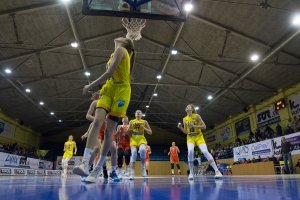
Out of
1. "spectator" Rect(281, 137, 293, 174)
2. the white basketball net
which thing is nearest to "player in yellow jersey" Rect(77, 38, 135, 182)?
the white basketball net

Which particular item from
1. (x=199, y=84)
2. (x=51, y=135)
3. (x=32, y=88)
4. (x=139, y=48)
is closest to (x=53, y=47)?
(x=139, y=48)

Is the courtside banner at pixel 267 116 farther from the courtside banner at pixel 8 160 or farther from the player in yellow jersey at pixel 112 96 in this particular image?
the courtside banner at pixel 8 160

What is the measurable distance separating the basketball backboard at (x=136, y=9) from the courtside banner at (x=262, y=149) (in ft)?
38.6

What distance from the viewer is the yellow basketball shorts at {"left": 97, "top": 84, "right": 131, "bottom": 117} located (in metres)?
3.38

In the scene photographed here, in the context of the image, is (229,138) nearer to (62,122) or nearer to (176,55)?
(176,55)

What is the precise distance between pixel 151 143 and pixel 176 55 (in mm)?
24800

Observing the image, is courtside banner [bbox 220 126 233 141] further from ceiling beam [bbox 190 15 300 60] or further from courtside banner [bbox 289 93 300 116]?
ceiling beam [bbox 190 15 300 60]

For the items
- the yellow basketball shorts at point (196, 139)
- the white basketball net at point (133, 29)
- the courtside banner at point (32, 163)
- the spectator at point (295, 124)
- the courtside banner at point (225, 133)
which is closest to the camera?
the white basketball net at point (133, 29)

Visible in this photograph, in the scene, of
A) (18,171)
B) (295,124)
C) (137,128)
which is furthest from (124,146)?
(295,124)

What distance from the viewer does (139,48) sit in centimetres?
1836

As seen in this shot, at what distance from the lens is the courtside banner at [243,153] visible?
56.9 feet

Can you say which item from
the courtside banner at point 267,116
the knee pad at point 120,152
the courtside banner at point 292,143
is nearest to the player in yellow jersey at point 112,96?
the knee pad at point 120,152

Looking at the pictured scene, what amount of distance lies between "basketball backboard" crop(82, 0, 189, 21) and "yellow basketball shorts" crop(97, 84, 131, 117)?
3.35 metres

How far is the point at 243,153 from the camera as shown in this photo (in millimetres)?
17953
